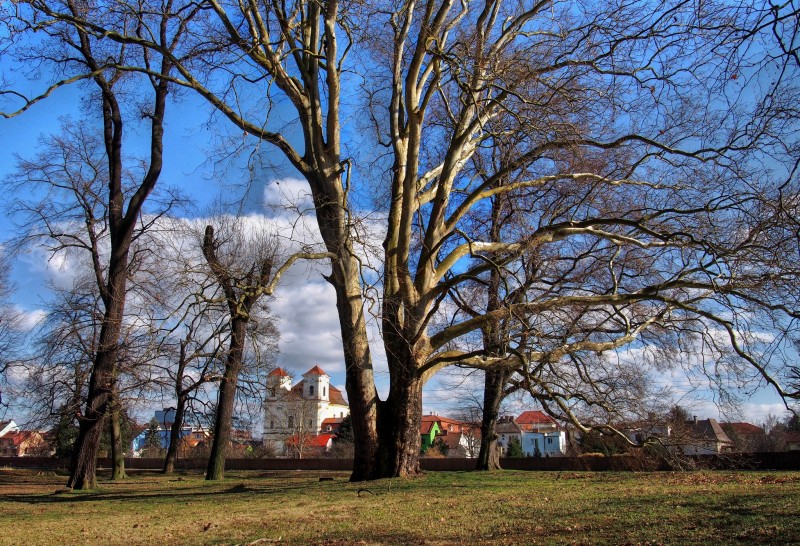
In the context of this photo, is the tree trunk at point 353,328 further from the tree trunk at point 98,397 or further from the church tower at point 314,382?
the church tower at point 314,382

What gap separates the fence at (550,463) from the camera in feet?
43.6

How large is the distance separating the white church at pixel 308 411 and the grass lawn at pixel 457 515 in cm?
2733

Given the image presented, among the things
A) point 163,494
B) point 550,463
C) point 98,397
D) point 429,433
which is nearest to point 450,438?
point 429,433

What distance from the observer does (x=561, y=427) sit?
43.4 ft

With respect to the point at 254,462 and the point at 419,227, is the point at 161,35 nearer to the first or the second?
the point at 419,227

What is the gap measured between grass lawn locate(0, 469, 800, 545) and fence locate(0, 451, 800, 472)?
1466 millimetres

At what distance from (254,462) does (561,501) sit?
31690 millimetres

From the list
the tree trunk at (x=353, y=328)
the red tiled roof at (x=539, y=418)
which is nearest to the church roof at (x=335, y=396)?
the red tiled roof at (x=539, y=418)

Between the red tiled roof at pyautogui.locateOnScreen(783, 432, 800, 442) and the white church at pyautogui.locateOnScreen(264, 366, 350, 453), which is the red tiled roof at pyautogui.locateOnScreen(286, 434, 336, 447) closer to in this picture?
the white church at pyautogui.locateOnScreen(264, 366, 350, 453)

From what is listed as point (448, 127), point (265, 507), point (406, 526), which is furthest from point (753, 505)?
point (448, 127)

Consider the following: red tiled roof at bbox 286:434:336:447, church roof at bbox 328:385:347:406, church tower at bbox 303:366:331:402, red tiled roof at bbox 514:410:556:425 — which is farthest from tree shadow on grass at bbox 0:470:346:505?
church roof at bbox 328:385:347:406

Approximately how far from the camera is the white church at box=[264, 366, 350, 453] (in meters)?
50.0

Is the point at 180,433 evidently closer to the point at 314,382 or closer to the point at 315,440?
the point at 315,440

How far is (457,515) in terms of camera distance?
795 cm
